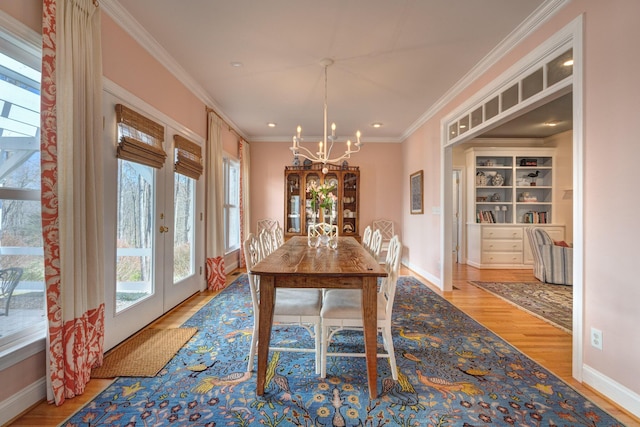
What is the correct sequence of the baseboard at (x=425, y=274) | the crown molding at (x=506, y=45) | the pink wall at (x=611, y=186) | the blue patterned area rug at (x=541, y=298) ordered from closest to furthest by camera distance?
the pink wall at (x=611, y=186), the crown molding at (x=506, y=45), the blue patterned area rug at (x=541, y=298), the baseboard at (x=425, y=274)

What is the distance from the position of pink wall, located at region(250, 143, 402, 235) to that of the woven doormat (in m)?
3.59

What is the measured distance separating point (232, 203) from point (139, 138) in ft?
9.49

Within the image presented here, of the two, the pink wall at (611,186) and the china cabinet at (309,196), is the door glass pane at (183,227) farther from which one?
the pink wall at (611,186)

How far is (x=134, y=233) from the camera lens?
2.57m

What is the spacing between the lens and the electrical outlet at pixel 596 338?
1.74 metres

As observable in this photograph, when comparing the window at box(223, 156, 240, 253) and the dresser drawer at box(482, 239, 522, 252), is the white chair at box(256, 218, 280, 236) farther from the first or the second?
the dresser drawer at box(482, 239, 522, 252)

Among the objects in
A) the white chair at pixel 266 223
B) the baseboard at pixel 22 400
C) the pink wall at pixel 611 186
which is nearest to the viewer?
the baseboard at pixel 22 400

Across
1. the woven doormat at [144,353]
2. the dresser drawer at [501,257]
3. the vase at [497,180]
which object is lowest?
the woven doormat at [144,353]

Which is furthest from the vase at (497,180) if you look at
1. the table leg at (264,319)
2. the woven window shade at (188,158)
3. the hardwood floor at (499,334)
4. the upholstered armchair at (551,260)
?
the table leg at (264,319)

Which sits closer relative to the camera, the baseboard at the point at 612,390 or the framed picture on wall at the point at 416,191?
the baseboard at the point at 612,390

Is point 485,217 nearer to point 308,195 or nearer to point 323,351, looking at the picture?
point 308,195

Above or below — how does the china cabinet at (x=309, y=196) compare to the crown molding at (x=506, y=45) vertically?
below

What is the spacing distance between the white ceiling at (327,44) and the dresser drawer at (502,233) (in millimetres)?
2944

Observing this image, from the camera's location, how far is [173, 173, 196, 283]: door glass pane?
3.31 m
